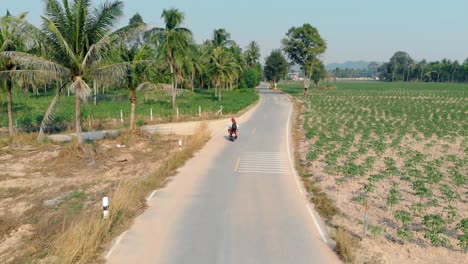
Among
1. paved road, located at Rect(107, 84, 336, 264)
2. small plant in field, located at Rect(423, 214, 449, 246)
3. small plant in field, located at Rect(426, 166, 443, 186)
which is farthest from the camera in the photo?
small plant in field, located at Rect(426, 166, 443, 186)

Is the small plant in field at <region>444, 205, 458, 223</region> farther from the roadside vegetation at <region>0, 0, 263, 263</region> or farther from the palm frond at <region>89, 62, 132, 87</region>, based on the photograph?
the palm frond at <region>89, 62, 132, 87</region>

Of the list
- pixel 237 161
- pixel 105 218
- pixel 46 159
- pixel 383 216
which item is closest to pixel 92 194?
pixel 105 218

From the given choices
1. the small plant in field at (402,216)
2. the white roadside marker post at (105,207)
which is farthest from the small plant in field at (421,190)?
the white roadside marker post at (105,207)

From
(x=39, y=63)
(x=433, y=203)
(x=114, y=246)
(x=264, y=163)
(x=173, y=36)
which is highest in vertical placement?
(x=173, y=36)

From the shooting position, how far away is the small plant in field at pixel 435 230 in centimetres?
879

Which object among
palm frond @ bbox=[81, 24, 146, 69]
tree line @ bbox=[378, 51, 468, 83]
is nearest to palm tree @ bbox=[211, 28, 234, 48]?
palm frond @ bbox=[81, 24, 146, 69]

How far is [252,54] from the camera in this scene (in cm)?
10456

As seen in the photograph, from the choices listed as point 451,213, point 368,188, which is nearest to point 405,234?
point 451,213

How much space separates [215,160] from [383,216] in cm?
929

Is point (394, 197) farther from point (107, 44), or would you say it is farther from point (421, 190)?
point (107, 44)

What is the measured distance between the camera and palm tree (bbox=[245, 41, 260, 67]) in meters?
104

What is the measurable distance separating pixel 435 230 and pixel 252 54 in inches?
3874

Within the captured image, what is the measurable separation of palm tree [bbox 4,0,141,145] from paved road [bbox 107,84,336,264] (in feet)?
20.0

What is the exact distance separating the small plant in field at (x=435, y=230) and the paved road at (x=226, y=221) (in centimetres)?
261
